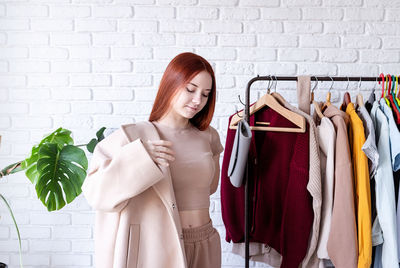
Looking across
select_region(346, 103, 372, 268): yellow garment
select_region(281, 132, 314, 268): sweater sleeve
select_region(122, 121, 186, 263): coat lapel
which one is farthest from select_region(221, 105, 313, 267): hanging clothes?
select_region(122, 121, 186, 263): coat lapel

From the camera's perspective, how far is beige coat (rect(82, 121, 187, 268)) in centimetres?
113

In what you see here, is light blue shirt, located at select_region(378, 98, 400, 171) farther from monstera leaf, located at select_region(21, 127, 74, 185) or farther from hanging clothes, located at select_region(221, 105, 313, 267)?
monstera leaf, located at select_region(21, 127, 74, 185)

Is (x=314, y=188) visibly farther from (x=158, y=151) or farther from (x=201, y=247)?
(x=158, y=151)

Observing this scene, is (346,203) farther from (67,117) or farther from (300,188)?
(67,117)

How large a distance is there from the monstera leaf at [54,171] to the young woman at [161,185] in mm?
536

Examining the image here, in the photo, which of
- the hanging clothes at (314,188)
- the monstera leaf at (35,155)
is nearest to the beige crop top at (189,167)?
the hanging clothes at (314,188)

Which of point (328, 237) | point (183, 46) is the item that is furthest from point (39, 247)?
point (328, 237)

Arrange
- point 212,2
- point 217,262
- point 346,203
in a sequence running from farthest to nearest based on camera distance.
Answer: point 212,2 < point 346,203 < point 217,262

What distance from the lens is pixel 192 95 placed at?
1.30 meters

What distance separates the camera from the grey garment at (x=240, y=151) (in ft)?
4.69

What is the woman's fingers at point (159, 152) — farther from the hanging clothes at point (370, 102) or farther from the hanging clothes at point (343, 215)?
the hanging clothes at point (370, 102)

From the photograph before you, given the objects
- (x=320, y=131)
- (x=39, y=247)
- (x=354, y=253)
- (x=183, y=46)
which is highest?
(x=183, y=46)

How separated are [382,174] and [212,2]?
1.33 metres

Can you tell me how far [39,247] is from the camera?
2.18 meters
